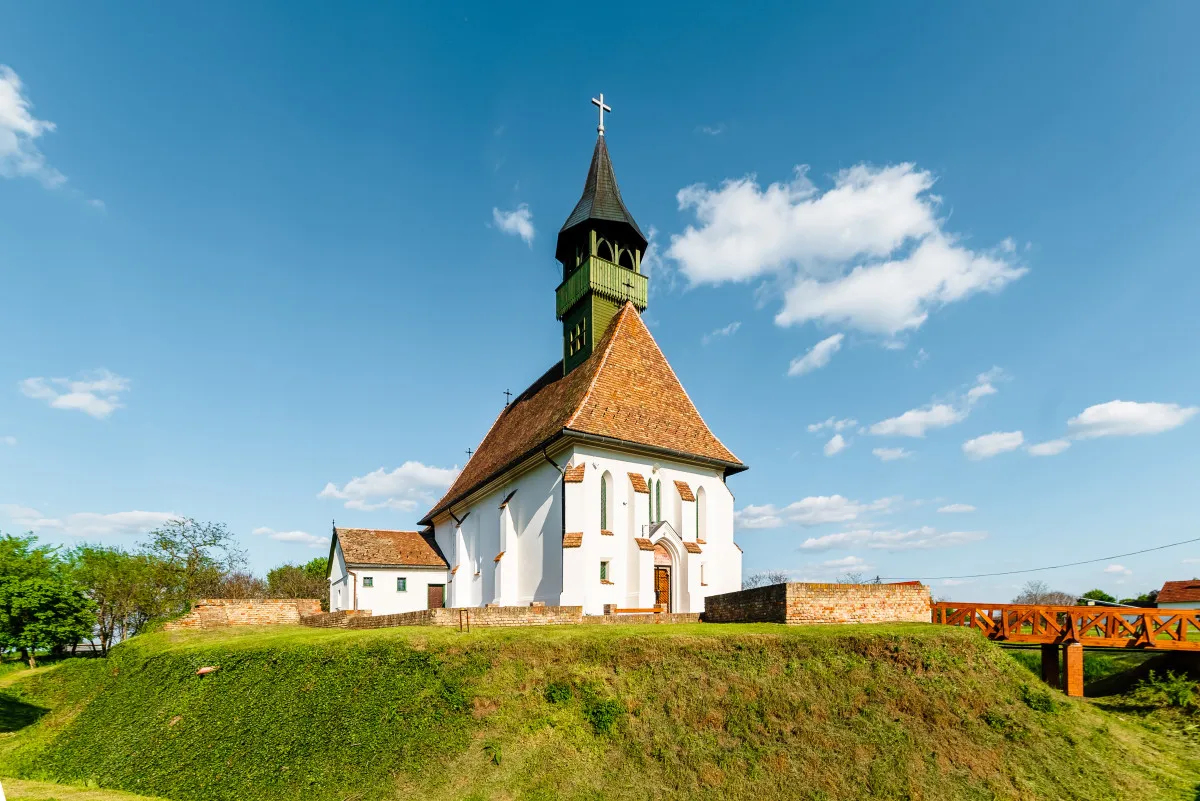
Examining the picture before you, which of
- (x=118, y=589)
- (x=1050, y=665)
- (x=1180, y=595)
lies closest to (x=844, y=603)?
(x=1050, y=665)

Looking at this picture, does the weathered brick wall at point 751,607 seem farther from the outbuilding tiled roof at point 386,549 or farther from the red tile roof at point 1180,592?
the red tile roof at point 1180,592

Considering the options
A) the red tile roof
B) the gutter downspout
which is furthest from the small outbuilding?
the gutter downspout

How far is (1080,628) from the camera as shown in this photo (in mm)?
16688

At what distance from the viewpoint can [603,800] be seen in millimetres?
10750

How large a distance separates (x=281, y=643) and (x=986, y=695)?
15.3m

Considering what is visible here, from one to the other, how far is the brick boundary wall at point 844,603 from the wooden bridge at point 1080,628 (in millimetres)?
1312

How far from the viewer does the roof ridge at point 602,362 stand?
74.6 ft

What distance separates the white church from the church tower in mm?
63

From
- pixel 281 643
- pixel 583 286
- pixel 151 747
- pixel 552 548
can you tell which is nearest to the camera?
pixel 151 747

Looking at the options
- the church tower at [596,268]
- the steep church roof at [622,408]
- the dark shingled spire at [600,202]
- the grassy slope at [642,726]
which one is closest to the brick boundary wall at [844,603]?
the grassy slope at [642,726]

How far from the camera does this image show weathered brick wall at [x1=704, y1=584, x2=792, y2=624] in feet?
53.3

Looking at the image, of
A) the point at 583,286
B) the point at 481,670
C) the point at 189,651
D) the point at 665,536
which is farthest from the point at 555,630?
the point at 583,286

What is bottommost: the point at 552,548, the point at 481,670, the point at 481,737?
the point at 481,737

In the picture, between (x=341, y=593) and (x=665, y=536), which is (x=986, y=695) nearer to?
(x=665, y=536)
